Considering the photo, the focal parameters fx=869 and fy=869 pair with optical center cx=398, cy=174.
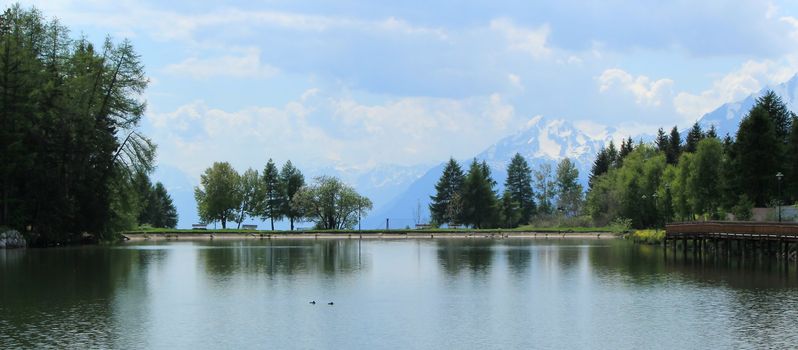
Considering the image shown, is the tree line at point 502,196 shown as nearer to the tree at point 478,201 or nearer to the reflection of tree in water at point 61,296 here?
the tree at point 478,201

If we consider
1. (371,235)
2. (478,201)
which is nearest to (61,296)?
(371,235)

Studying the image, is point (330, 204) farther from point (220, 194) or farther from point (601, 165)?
point (601, 165)

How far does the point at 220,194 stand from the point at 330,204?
19.8 meters

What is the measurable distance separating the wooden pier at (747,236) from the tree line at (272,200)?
76.5 m

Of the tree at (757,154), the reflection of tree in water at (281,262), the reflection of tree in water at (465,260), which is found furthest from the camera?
the tree at (757,154)

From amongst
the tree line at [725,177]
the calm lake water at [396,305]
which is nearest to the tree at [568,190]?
the tree line at [725,177]

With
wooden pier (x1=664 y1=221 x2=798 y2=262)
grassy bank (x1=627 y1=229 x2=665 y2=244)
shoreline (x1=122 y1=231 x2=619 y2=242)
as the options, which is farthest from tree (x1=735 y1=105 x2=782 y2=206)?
shoreline (x1=122 y1=231 x2=619 y2=242)

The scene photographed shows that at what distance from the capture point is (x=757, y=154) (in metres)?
80.5

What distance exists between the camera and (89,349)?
2830 centimetres

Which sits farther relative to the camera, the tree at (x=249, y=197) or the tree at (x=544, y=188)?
the tree at (x=544, y=188)

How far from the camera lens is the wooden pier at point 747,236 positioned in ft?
205

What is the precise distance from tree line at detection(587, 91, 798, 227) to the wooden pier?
14.6 feet

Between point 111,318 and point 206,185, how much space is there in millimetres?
121562

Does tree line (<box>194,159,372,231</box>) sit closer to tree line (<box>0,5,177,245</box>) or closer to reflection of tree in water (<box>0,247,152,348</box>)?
tree line (<box>0,5,177,245</box>)
